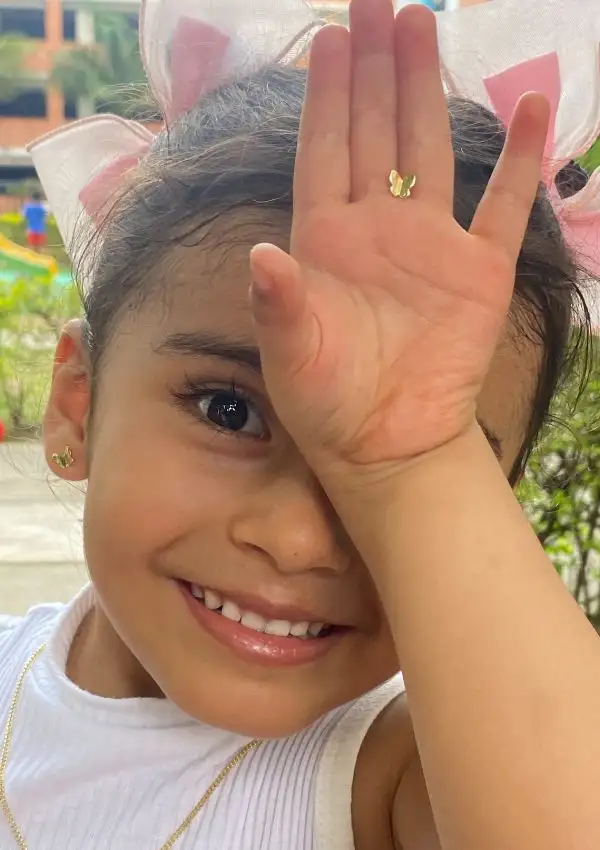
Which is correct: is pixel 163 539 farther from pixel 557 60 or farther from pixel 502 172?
pixel 557 60

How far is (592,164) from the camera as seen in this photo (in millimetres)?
932

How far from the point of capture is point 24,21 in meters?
2.19

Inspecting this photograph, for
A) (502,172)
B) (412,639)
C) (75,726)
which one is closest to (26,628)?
(75,726)

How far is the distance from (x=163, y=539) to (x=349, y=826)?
0.31 m

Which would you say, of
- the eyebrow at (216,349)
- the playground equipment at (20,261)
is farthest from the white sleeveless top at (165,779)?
the playground equipment at (20,261)

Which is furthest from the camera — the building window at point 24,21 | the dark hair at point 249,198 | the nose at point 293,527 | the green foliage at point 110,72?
the building window at point 24,21

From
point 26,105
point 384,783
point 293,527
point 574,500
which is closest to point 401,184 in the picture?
point 293,527

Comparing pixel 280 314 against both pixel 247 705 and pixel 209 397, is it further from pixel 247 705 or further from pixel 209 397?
pixel 247 705

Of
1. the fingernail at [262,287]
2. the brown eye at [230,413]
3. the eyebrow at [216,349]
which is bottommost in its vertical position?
the brown eye at [230,413]

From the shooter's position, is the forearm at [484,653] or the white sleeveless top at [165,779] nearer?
the forearm at [484,653]

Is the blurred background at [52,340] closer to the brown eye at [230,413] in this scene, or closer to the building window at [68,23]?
the building window at [68,23]

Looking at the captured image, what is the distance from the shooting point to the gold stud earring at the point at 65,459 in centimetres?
81

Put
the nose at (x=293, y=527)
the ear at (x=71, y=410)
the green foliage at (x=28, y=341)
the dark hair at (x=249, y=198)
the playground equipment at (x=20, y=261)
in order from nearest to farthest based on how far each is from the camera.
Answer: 1. the nose at (x=293, y=527)
2. the dark hair at (x=249, y=198)
3. the ear at (x=71, y=410)
4. the green foliage at (x=28, y=341)
5. the playground equipment at (x=20, y=261)

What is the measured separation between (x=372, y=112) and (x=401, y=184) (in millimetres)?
50
